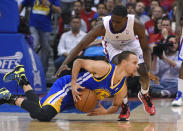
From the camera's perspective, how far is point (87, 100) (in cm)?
523

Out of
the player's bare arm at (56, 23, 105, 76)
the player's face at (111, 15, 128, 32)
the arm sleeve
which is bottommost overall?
the arm sleeve

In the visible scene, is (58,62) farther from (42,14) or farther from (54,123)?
(54,123)

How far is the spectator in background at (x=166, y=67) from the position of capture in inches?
327

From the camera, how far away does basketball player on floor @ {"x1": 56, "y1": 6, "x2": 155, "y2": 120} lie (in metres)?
5.52

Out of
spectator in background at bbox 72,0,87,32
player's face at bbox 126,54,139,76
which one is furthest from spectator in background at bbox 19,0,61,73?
player's face at bbox 126,54,139,76

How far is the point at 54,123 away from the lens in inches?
203

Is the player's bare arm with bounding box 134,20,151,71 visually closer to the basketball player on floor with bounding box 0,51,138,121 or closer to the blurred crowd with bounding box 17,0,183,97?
the basketball player on floor with bounding box 0,51,138,121

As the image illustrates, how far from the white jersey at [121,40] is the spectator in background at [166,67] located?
2281 millimetres

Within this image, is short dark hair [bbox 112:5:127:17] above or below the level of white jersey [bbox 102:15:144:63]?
above

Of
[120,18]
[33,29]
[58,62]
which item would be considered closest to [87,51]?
[58,62]

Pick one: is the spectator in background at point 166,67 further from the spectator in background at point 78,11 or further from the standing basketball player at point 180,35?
the spectator in background at point 78,11

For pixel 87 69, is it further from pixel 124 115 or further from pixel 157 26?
pixel 157 26

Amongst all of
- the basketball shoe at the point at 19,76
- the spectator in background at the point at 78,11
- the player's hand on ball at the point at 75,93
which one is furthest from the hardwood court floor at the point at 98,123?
the spectator in background at the point at 78,11

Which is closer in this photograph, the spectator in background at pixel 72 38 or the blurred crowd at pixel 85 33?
the blurred crowd at pixel 85 33
